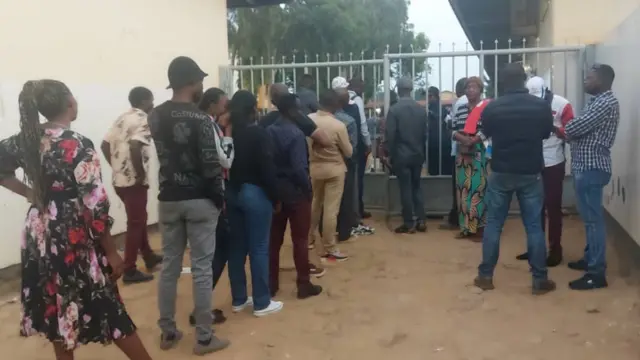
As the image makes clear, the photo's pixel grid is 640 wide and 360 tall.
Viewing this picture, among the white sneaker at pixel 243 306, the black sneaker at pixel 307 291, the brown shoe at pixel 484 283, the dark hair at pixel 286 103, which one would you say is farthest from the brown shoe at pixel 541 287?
the dark hair at pixel 286 103

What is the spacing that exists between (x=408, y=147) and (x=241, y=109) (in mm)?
3427

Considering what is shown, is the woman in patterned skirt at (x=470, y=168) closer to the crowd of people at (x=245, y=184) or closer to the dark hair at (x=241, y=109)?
the crowd of people at (x=245, y=184)

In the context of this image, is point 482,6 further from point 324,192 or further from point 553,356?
point 553,356

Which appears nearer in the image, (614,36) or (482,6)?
(614,36)

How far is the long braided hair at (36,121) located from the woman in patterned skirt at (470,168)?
4.42 metres

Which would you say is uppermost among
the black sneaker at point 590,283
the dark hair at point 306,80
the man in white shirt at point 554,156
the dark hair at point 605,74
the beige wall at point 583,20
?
the beige wall at point 583,20

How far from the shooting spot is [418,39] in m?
34.6

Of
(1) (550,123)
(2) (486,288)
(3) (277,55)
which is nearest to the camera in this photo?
(1) (550,123)

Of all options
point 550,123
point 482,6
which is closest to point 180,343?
point 550,123

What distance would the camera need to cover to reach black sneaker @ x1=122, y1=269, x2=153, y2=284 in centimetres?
589

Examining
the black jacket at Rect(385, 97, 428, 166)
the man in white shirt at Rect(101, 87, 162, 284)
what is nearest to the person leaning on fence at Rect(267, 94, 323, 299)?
the man in white shirt at Rect(101, 87, 162, 284)

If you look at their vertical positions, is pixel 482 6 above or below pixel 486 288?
above

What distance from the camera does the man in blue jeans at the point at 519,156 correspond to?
5.05 meters

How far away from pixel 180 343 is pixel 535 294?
2.81 metres
